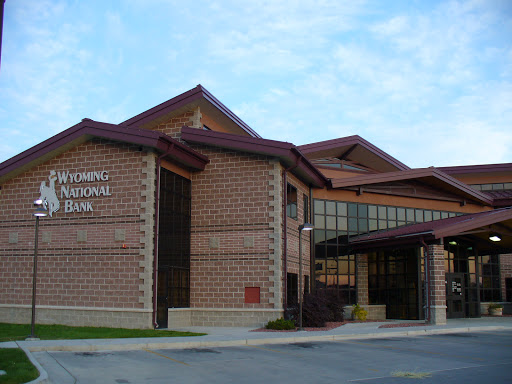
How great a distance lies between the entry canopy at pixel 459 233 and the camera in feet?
74.0

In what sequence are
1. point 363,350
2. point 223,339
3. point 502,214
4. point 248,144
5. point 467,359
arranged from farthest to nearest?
point 502,214, point 248,144, point 223,339, point 363,350, point 467,359

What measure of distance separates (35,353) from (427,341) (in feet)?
37.0

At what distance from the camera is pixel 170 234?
21047 mm

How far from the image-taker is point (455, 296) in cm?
2725

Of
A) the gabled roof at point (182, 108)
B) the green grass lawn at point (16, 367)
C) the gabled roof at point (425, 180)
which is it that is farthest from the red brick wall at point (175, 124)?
the green grass lawn at point (16, 367)

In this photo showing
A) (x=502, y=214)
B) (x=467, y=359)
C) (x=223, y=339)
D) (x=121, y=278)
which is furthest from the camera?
(x=502, y=214)

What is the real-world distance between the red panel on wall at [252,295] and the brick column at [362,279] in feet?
24.8

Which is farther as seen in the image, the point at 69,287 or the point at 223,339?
the point at 69,287

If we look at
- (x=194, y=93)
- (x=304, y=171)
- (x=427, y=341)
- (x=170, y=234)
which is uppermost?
(x=194, y=93)

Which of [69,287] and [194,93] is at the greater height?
[194,93]

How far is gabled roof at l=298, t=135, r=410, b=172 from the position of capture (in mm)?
28333

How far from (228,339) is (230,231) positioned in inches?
247

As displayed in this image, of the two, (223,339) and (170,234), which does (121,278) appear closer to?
(170,234)

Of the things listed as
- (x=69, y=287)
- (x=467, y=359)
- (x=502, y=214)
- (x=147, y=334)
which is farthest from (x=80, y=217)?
(x=502, y=214)
